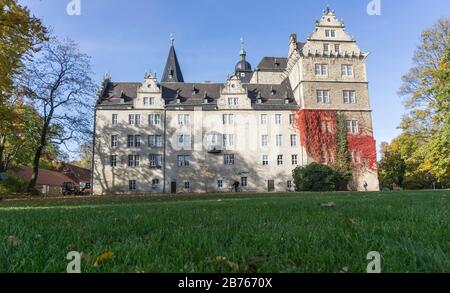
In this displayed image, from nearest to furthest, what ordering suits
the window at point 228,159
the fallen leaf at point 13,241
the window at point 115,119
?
the fallen leaf at point 13,241 → the window at point 228,159 → the window at point 115,119

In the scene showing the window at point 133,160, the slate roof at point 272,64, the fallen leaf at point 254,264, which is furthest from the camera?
the slate roof at point 272,64

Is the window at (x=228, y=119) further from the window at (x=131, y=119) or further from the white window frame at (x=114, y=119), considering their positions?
the white window frame at (x=114, y=119)

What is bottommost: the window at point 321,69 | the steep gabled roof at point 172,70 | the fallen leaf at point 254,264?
the fallen leaf at point 254,264

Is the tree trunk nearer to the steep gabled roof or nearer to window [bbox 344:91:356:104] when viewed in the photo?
the steep gabled roof

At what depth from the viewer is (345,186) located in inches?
1486

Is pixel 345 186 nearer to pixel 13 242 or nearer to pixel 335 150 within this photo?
pixel 335 150

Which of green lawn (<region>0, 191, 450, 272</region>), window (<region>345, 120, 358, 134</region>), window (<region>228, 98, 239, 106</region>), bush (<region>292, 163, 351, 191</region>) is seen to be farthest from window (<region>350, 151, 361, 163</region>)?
green lawn (<region>0, 191, 450, 272</region>)

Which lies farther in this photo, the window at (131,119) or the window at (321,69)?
the window at (321,69)

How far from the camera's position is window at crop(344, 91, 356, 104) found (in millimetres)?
40844

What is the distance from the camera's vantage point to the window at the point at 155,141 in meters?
40.3

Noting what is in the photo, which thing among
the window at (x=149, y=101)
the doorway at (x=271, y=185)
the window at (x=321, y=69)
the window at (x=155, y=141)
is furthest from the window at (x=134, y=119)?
the window at (x=321, y=69)
